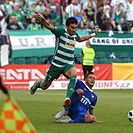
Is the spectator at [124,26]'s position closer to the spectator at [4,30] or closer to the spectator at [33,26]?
the spectator at [33,26]

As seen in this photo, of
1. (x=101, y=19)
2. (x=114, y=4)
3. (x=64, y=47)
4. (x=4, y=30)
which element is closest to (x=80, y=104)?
(x=64, y=47)

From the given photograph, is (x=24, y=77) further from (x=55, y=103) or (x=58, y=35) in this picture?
(x=58, y=35)

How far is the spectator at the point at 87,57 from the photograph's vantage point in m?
26.4

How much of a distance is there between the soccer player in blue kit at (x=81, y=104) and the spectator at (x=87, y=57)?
1326cm

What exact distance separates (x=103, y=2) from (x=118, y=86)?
18.3 feet

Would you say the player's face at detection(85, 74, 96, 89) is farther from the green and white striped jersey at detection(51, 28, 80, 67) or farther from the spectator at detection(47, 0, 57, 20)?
the spectator at detection(47, 0, 57, 20)

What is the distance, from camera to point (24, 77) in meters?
27.2

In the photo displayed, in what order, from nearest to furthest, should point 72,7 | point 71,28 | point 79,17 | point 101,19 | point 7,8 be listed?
1. point 71,28
2. point 7,8
3. point 79,17
4. point 72,7
5. point 101,19

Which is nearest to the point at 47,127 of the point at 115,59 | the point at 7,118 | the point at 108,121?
the point at 108,121

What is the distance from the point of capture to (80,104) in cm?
1296

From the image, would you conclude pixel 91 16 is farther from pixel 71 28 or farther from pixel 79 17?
pixel 71 28

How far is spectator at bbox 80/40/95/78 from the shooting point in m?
26.4

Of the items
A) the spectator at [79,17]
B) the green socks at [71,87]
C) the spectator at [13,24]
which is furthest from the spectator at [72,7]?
the green socks at [71,87]

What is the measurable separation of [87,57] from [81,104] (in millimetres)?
13624
